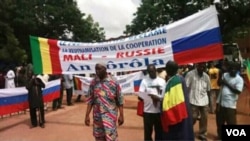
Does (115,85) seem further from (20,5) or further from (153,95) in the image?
(20,5)

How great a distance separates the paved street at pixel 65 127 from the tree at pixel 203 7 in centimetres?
1717

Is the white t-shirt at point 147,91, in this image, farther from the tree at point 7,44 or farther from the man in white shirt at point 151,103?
the tree at point 7,44

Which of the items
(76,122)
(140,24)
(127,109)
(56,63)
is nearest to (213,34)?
(56,63)

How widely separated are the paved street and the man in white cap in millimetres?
2727

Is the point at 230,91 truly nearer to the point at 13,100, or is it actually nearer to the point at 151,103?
the point at 151,103

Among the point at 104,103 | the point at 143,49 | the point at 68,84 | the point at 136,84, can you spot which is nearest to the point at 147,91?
the point at 104,103

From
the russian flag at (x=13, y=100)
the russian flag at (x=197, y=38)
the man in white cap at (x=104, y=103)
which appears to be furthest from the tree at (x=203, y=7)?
the man in white cap at (x=104, y=103)

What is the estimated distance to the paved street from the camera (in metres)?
9.25

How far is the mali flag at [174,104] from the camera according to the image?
551 cm

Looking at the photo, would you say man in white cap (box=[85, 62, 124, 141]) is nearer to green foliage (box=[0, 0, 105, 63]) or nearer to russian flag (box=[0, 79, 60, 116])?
russian flag (box=[0, 79, 60, 116])

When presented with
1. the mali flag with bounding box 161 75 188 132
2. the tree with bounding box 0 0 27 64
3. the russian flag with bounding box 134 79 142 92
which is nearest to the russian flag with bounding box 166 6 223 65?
the mali flag with bounding box 161 75 188 132

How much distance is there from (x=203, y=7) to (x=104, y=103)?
27.8 metres

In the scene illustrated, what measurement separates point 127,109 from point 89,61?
4.17 m

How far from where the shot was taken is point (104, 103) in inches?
242
